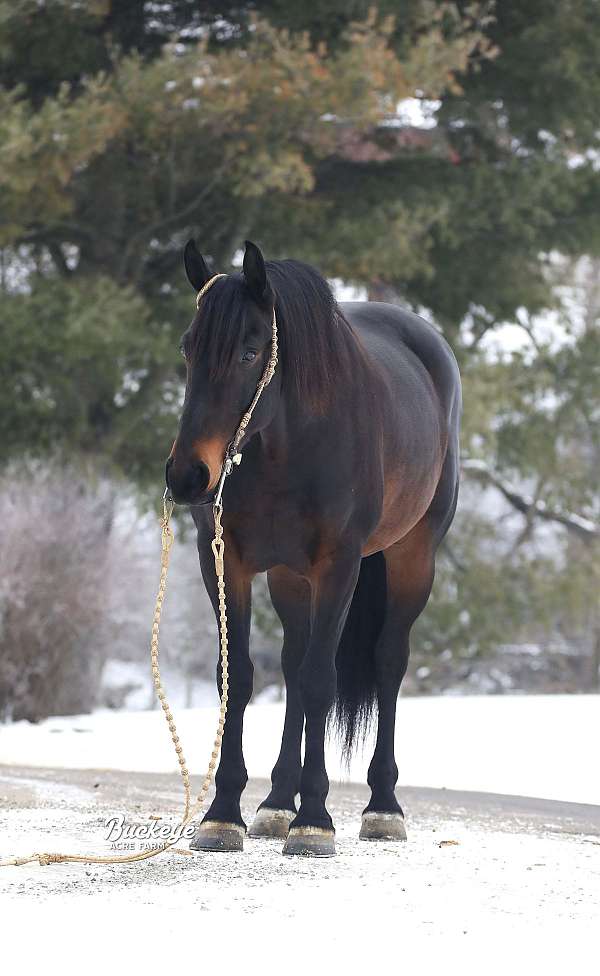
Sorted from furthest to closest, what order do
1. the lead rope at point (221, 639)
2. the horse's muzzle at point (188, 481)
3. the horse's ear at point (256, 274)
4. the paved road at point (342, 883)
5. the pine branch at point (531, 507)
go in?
the pine branch at point (531, 507), the horse's ear at point (256, 274), the lead rope at point (221, 639), the horse's muzzle at point (188, 481), the paved road at point (342, 883)

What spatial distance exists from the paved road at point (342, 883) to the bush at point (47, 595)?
5.59 metres

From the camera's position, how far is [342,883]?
3928mm

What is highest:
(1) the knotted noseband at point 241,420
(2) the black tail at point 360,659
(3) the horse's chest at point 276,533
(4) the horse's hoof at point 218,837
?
(1) the knotted noseband at point 241,420

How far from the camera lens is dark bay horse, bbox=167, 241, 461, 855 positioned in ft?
13.9

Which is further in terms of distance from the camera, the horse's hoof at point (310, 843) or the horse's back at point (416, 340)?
the horse's back at point (416, 340)

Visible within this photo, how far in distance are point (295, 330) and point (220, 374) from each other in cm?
44

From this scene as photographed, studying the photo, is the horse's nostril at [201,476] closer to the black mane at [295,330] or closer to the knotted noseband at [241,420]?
the knotted noseband at [241,420]

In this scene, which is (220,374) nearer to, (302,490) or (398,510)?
(302,490)

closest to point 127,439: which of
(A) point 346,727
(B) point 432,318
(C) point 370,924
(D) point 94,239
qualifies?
(D) point 94,239

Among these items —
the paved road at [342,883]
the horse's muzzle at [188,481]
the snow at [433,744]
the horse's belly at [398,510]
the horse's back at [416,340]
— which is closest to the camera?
the paved road at [342,883]

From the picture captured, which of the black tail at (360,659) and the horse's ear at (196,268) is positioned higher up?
the horse's ear at (196,268)

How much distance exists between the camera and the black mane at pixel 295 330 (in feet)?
13.9

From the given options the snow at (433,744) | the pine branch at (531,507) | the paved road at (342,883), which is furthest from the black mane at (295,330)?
the pine branch at (531,507)

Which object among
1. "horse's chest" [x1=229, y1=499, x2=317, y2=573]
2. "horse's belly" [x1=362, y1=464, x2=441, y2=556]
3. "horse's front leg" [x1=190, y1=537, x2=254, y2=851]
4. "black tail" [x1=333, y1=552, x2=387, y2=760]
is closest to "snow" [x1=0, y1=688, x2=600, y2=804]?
"black tail" [x1=333, y1=552, x2=387, y2=760]
